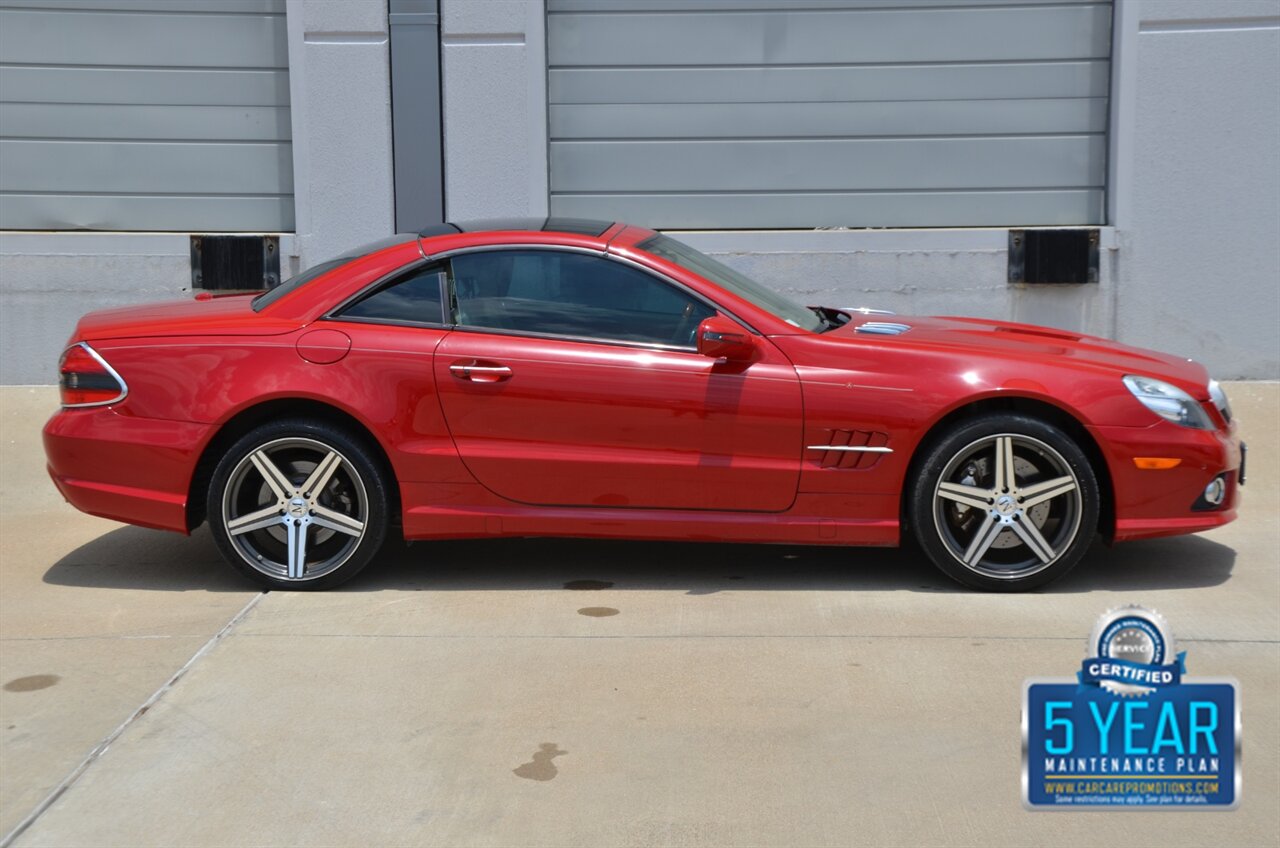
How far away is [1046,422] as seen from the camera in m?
5.95

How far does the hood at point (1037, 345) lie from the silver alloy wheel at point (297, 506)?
211 centimetres

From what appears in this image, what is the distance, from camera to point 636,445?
5914 millimetres

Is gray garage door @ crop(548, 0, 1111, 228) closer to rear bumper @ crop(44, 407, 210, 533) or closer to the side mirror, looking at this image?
the side mirror

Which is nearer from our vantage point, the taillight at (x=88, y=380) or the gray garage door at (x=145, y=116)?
the taillight at (x=88, y=380)

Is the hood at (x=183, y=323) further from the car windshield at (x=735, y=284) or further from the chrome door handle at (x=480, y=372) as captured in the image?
the car windshield at (x=735, y=284)

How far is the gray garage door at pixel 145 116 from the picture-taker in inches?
392

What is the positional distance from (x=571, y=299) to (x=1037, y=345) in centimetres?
195

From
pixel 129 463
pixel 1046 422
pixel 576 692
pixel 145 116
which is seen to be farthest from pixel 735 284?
pixel 145 116

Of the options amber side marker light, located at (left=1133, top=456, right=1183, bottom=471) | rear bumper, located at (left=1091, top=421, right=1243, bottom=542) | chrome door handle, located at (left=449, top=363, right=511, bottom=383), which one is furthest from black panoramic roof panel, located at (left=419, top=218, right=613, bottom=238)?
amber side marker light, located at (left=1133, top=456, right=1183, bottom=471)

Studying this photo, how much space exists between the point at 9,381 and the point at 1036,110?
23.0 feet

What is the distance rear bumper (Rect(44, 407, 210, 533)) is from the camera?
6.04 metres

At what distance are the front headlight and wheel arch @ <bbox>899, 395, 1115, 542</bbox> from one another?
0.88 feet

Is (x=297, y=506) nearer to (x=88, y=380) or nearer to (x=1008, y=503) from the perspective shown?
(x=88, y=380)

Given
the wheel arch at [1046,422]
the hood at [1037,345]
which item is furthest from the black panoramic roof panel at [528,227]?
the wheel arch at [1046,422]
